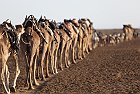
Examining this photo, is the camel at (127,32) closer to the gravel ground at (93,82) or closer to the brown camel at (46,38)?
the gravel ground at (93,82)

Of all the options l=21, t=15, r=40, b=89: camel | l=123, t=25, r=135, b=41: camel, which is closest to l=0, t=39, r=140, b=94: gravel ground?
l=21, t=15, r=40, b=89: camel

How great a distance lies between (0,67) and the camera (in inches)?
545

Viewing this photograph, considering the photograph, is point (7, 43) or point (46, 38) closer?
point (7, 43)

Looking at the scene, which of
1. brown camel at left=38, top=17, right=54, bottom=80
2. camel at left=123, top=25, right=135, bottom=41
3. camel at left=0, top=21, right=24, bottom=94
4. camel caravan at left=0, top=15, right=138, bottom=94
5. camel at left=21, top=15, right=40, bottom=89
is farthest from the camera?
camel at left=123, top=25, right=135, bottom=41

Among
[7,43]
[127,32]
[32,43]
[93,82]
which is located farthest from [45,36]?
[127,32]

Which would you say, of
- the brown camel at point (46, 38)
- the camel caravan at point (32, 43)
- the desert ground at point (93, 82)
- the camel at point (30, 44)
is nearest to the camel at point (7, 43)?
the camel caravan at point (32, 43)

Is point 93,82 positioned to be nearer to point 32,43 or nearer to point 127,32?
point 32,43

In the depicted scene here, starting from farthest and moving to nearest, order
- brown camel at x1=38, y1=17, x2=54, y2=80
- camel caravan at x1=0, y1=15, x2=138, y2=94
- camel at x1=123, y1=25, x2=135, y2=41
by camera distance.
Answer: camel at x1=123, y1=25, x2=135, y2=41 < brown camel at x1=38, y1=17, x2=54, y2=80 < camel caravan at x1=0, y1=15, x2=138, y2=94

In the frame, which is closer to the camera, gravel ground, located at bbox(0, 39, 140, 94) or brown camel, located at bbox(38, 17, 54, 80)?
gravel ground, located at bbox(0, 39, 140, 94)

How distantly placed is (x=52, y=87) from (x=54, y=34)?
14.6 feet

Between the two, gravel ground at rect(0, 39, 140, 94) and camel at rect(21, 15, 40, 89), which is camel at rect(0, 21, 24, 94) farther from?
gravel ground at rect(0, 39, 140, 94)

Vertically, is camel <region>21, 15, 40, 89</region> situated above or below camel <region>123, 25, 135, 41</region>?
above

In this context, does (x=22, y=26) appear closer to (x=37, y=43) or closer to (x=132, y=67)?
(x=37, y=43)

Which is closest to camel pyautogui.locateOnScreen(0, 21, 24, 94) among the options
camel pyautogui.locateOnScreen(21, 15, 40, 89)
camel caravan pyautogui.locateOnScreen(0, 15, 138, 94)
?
camel caravan pyautogui.locateOnScreen(0, 15, 138, 94)
